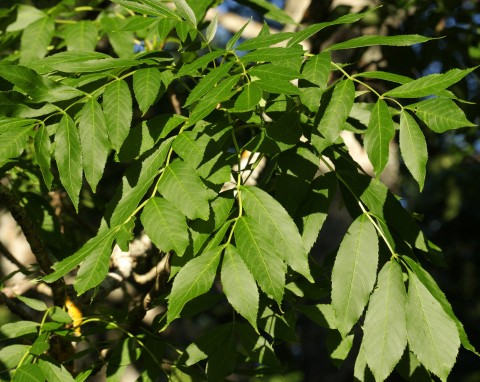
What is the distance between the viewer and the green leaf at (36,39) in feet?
6.88

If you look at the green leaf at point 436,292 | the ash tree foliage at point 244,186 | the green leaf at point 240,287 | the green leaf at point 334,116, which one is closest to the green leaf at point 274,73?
the ash tree foliage at point 244,186

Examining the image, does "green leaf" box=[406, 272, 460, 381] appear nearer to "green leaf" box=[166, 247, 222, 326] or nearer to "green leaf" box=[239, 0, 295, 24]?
"green leaf" box=[166, 247, 222, 326]

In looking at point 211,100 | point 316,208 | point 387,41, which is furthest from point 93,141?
point 387,41

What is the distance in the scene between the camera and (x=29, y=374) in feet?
4.44

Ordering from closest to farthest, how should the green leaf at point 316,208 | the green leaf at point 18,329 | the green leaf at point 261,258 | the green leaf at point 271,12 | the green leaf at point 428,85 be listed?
the green leaf at point 261,258
the green leaf at point 428,85
the green leaf at point 316,208
the green leaf at point 18,329
the green leaf at point 271,12

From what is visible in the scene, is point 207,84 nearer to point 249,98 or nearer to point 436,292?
point 249,98

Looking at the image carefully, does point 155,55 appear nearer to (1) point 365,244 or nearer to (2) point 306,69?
(2) point 306,69

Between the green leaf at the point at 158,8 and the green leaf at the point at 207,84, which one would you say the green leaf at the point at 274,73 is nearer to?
the green leaf at the point at 207,84

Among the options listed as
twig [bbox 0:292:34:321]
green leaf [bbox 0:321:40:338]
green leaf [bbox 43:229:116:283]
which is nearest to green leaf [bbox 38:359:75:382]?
green leaf [bbox 0:321:40:338]

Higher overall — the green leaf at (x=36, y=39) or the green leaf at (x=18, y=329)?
the green leaf at (x=36, y=39)

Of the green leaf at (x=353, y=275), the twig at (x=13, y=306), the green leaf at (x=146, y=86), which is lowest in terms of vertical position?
the twig at (x=13, y=306)

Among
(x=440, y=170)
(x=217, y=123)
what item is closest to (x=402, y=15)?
(x=217, y=123)

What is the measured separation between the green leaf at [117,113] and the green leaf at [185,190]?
11 centimetres

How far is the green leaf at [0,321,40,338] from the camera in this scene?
152cm
